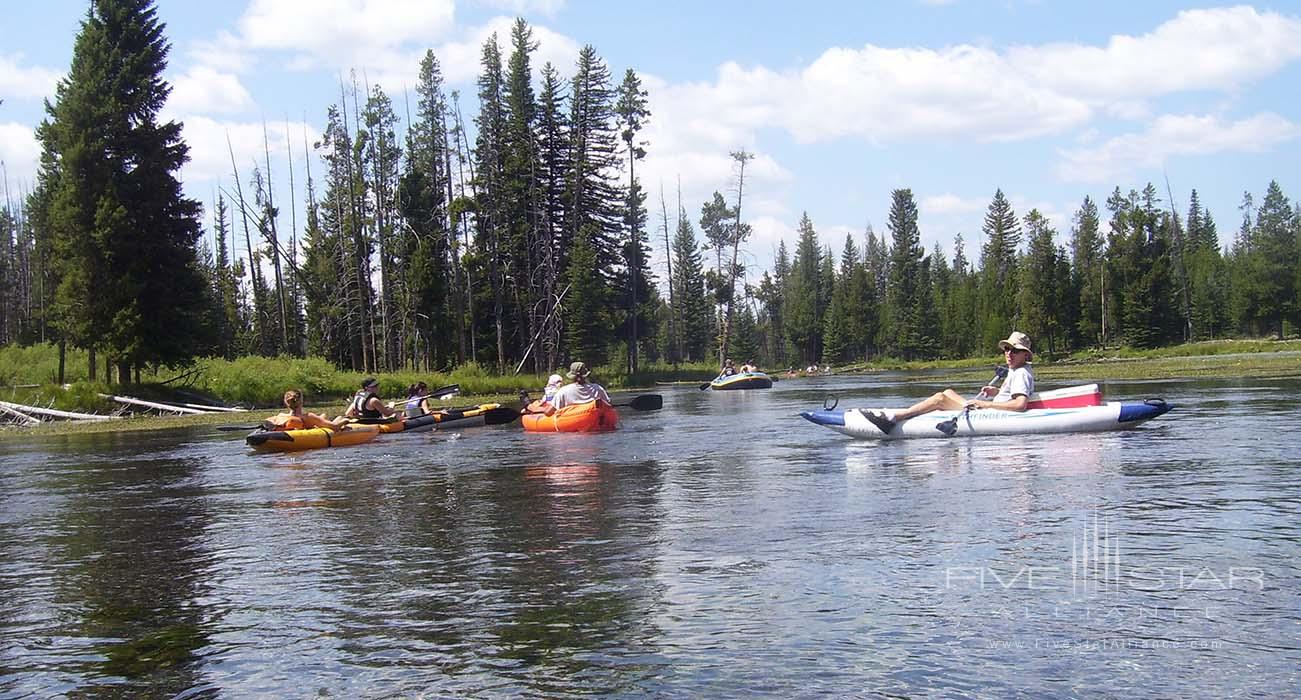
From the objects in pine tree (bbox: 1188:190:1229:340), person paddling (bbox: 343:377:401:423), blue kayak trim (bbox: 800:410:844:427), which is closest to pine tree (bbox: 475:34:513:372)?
person paddling (bbox: 343:377:401:423)

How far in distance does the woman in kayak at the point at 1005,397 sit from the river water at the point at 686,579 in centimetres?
140

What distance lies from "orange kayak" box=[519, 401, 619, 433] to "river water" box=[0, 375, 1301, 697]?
7.04 metres

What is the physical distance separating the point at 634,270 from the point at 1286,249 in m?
67.1

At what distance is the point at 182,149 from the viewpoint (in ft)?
130

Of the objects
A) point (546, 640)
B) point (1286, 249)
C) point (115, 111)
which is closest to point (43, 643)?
point (546, 640)

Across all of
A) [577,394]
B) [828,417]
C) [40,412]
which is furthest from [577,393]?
[40,412]

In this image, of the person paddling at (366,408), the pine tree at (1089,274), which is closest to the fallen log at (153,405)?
the person paddling at (366,408)

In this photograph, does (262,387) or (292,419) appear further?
(262,387)

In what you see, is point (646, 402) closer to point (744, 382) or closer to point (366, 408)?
point (366, 408)

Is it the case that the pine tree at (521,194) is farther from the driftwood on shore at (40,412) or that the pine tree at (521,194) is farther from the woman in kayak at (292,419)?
the woman in kayak at (292,419)

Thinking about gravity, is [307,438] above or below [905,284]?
below

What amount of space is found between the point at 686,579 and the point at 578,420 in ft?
51.4

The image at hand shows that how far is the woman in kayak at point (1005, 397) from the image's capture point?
57.9 feet

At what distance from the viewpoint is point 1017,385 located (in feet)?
59.6
